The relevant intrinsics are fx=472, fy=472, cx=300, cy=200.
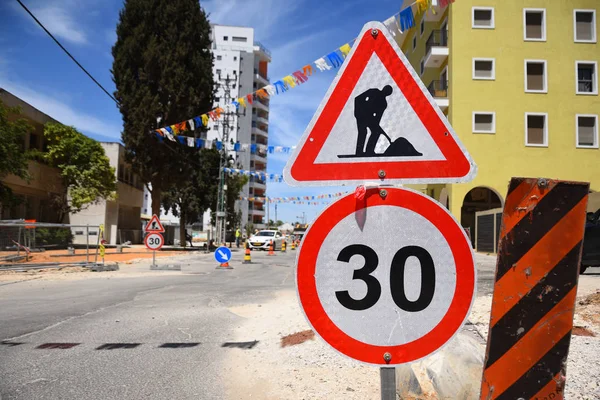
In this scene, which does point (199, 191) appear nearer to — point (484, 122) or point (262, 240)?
point (262, 240)

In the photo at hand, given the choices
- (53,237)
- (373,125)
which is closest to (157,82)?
(53,237)

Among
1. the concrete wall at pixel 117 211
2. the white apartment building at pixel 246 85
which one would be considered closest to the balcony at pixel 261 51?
the white apartment building at pixel 246 85

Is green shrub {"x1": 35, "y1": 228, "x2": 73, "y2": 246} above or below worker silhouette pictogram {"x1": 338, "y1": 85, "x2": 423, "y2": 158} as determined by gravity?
below

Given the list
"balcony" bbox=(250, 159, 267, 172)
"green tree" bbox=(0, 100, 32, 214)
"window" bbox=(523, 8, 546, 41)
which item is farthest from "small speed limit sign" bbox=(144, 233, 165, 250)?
"balcony" bbox=(250, 159, 267, 172)

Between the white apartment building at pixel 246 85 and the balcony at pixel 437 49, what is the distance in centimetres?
5237

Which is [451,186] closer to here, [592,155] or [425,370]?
[592,155]

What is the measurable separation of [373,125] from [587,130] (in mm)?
29541

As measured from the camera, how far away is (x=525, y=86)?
2658cm

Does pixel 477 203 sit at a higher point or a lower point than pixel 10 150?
lower

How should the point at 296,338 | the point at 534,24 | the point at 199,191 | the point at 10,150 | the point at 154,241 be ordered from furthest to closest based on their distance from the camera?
the point at 199,191
the point at 534,24
the point at 10,150
the point at 154,241
the point at 296,338

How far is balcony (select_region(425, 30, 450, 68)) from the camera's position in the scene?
2759 cm

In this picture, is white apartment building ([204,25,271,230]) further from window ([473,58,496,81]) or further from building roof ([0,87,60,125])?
window ([473,58,496,81])

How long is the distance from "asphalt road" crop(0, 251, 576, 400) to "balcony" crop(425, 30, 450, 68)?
19.6 meters

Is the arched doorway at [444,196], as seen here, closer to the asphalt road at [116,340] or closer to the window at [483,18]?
the window at [483,18]
